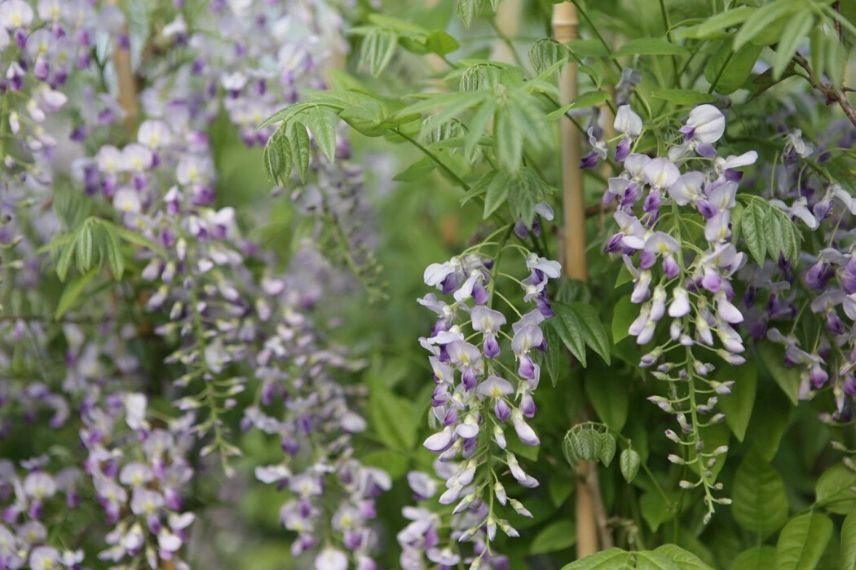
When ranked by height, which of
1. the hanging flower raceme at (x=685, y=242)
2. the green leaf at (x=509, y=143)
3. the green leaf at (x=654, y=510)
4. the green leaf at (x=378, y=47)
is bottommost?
the green leaf at (x=654, y=510)

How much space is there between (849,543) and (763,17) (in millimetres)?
534

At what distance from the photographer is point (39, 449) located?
1.44m

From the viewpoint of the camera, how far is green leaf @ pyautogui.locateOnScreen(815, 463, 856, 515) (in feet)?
3.33

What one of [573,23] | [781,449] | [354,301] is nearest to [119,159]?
[573,23]

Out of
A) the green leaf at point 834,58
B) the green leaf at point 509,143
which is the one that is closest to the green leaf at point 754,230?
the green leaf at point 834,58

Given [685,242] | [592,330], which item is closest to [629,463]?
[592,330]

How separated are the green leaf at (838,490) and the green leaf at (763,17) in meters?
0.52

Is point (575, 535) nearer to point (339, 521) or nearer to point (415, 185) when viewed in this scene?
point (339, 521)

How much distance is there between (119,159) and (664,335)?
0.73m

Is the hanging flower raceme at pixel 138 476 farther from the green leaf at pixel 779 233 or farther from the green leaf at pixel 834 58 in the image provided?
the green leaf at pixel 834 58

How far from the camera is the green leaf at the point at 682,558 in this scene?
3.01ft

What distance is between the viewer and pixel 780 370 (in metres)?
1.02

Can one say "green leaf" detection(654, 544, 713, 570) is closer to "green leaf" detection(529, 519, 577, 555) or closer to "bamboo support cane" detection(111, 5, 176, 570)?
→ "green leaf" detection(529, 519, 577, 555)

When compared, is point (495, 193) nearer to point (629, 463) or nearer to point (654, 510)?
point (629, 463)
